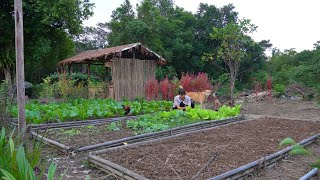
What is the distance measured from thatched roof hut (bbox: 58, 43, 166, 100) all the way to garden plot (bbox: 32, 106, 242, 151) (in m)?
5.88

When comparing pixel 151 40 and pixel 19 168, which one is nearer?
pixel 19 168

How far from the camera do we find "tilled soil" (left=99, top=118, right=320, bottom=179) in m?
3.28

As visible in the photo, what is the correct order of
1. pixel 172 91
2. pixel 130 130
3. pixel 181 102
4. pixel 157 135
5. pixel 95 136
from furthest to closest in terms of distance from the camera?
pixel 172 91 < pixel 181 102 < pixel 130 130 < pixel 157 135 < pixel 95 136

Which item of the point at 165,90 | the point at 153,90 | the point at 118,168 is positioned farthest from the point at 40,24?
the point at 118,168

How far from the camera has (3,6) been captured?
39.9ft

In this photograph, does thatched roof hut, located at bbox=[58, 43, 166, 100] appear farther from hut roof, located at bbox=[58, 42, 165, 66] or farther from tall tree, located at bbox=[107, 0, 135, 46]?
tall tree, located at bbox=[107, 0, 135, 46]

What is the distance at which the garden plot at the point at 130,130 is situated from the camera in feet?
15.3

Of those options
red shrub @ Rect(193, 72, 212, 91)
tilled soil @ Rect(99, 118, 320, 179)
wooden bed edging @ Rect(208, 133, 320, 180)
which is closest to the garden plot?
tilled soil @ Rect(99, 118, 320, 179)

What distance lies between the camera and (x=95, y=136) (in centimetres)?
514

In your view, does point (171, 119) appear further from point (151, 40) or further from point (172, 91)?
point (151, 40)

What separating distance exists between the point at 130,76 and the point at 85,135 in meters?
7.77

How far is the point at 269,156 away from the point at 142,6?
17.4 m

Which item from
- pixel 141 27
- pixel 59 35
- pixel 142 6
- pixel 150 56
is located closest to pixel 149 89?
pixel 150 56

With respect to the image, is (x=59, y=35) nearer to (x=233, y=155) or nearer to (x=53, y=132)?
(x=53, y=132)
